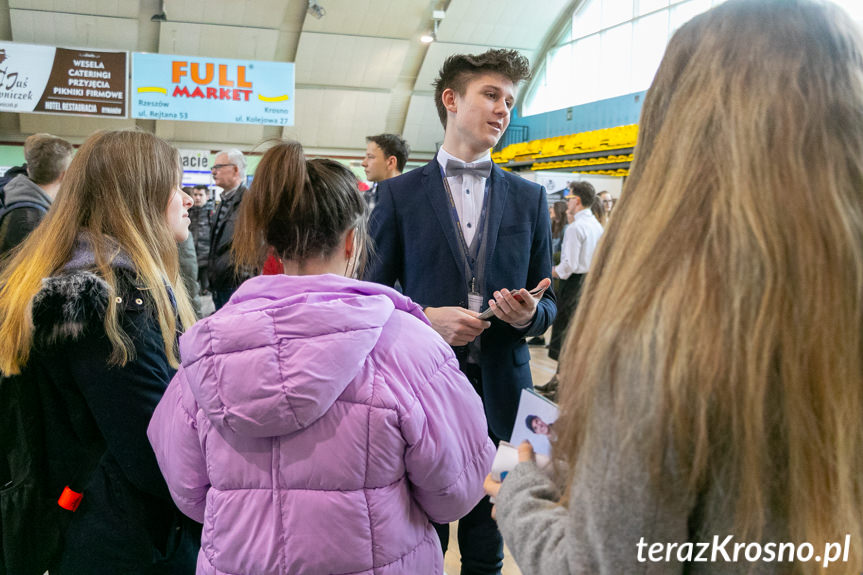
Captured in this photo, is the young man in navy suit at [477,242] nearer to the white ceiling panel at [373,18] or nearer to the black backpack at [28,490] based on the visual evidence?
the black backpack at [28,490]

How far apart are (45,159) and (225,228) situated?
1253 mm

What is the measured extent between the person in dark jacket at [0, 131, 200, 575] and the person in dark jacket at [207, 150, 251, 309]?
2.81 meters

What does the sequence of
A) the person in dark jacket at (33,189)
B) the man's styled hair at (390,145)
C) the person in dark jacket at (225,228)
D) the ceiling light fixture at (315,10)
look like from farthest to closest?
the ceiling light fixture at (315,10) < the man's styled hair at (390,145) < the person in dark jacket at (225,228) < the person in dark jacket at (33,189)

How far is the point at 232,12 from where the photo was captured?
1422 centimetres

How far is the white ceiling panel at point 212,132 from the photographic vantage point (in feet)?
52.2

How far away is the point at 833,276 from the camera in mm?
677

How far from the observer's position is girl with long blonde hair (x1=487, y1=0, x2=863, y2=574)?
673 mm

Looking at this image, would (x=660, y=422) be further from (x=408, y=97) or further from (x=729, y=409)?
(x=408, y=97)

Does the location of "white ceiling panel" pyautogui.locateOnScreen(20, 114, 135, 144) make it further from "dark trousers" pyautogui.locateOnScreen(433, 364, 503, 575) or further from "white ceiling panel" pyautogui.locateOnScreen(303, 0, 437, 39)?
"dark trousers" pyautogui.locateOnScreen(433, 364, 503, 575)

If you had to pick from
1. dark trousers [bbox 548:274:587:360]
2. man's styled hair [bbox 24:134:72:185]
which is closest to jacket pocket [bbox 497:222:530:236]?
man's styled hair [bbox 24:134:72:185]

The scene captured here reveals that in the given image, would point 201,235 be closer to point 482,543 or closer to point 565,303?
point 565,303

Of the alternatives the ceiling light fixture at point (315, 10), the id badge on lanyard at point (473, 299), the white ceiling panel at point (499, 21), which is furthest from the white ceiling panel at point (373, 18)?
the id badge on lanyard at point (473, 299)

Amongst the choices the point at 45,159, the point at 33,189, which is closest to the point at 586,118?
the point at 45,159

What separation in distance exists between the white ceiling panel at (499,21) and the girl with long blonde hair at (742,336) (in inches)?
613
